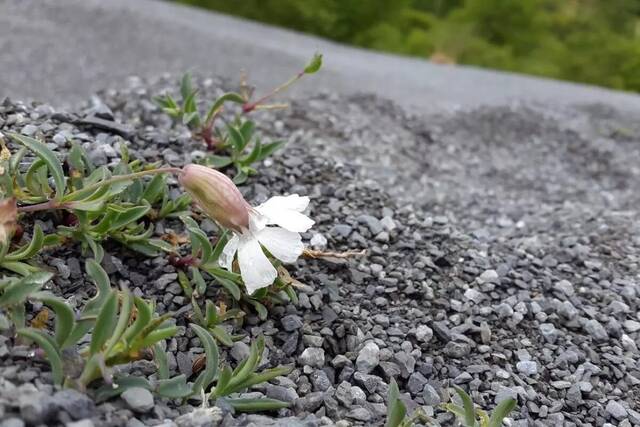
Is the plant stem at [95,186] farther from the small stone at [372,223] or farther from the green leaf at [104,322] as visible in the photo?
the small stone at [372,223]

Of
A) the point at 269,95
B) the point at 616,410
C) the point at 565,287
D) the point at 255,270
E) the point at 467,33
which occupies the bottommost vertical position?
the point at 616,410

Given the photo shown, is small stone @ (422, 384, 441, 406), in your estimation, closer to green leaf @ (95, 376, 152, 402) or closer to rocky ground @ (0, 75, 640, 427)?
rocky ground @ (0, 75, 640, 427)

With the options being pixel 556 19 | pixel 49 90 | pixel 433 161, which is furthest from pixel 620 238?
pixel 556 19

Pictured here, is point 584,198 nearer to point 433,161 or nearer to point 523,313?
point 433,161

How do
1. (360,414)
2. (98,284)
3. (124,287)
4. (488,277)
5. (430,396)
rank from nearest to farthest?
(124,287) < (98,284) < (360,414) < (430,396) < (488,277)

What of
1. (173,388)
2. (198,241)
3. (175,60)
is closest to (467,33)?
(175,60)

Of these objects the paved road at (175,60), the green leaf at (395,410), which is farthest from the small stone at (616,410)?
the paved road at (175,60)

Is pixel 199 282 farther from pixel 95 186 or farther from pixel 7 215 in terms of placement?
pixel 7 215
